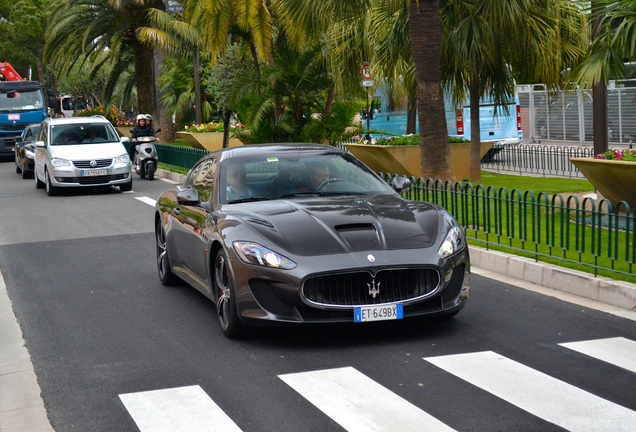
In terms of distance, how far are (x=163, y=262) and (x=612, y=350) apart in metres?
5.13

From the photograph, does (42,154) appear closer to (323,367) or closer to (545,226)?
(545,226)

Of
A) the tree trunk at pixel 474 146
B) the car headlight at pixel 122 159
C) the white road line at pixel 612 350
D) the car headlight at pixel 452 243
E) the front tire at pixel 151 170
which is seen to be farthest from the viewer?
the front tire at pixel 151 170

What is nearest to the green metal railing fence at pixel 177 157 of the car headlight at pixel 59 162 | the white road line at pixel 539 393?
the car headlight at pixel 59 162

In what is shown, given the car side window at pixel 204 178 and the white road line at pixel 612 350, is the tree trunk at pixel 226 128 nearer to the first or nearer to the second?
the car side window at pixel 204 178

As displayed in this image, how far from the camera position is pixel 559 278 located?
990 centimetres

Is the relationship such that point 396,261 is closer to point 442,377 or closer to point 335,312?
point 335,312

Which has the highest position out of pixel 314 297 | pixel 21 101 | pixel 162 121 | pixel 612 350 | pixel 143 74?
pixel 143 74

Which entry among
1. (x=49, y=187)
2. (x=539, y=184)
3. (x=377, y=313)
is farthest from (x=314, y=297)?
(x=49, y=187)

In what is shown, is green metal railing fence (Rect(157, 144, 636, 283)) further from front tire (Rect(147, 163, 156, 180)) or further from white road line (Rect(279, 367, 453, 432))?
front tire (Rect(147, 163, 156, 180))

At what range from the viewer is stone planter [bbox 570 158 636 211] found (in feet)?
41.5

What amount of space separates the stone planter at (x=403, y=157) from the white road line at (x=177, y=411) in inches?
608

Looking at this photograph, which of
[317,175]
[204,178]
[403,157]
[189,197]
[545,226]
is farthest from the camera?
[403,157]

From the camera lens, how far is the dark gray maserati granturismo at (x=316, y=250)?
7.50 metres

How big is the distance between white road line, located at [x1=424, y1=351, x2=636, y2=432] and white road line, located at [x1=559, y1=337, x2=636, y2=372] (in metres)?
0.64
